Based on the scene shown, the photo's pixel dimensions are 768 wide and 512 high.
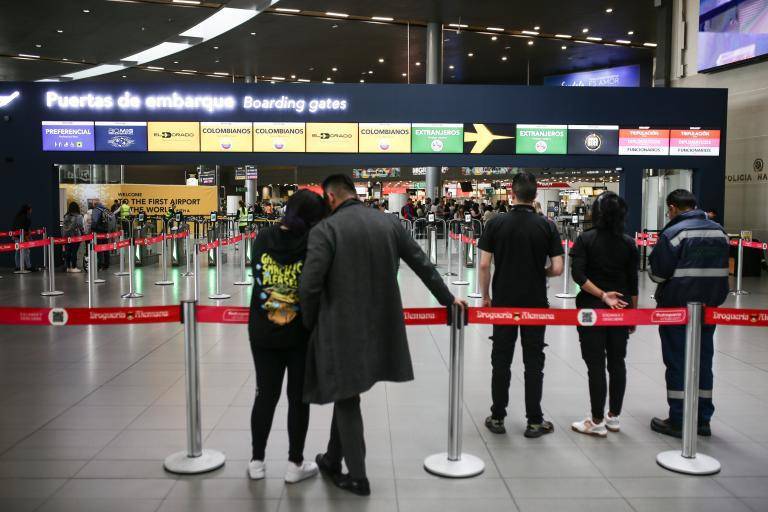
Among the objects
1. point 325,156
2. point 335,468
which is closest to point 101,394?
point 335,468

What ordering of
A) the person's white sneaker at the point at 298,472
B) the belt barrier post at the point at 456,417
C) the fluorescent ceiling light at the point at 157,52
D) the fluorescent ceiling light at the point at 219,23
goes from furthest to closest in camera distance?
the fluorescent ceiling light at the point at 157,52 < the fluorescent ceiling light at the point at 219,23 < the belt barrier post at the point at 456,417 < the person's white sneaker at the point at 298,472

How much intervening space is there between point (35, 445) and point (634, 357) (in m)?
5.30

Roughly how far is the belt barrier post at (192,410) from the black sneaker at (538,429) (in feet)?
6.34

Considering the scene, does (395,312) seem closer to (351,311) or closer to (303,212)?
(351,311)

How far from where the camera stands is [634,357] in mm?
6895

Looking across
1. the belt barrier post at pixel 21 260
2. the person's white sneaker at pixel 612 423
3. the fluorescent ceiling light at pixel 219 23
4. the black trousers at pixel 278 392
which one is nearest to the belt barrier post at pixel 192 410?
the black trousers at pixel 278 392

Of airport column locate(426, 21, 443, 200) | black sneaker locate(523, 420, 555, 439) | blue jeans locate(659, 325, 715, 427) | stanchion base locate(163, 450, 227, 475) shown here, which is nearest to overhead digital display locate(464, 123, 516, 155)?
airport column locate(426, 21, 443, 200)

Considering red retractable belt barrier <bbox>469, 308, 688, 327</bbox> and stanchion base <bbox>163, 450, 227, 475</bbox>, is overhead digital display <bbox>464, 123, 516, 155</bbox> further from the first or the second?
stanchion base <bbox>163, 450, 227, 475</bbox>

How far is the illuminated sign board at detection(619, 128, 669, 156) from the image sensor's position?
15578mm

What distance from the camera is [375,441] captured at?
441cm

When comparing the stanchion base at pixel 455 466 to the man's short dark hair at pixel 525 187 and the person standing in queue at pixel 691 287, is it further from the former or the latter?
the man's short dark hair at pixel 525 187

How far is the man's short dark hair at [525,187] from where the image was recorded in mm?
4504

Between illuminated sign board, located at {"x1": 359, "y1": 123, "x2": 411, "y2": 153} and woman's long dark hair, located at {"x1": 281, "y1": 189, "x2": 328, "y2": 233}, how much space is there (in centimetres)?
1196

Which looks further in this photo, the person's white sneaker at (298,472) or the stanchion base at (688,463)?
the stanchion base at (688,463)
